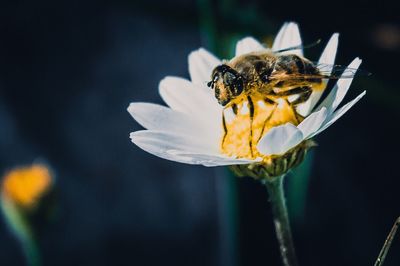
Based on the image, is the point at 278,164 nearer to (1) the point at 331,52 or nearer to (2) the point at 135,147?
(1) the point at 331,52

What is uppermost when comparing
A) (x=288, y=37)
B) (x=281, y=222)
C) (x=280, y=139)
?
(x=288, y=37)

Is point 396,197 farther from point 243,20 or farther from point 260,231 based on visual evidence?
point 243,20

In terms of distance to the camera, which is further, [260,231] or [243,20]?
[260,231]

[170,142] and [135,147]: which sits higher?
[135,147]

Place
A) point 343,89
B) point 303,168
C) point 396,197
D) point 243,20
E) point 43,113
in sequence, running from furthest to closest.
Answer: point 43,113
point 396,197
point 243,20
point 303,168
point 343,89

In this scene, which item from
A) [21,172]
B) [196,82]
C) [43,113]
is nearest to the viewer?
[196,82]

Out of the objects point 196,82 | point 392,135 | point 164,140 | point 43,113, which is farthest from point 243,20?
point 43,113

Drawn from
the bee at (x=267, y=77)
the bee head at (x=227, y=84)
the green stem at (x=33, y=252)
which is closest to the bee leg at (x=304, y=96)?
the bee at (x=267, y=77)

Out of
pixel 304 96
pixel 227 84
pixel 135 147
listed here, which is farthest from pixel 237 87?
pixel 135 147
